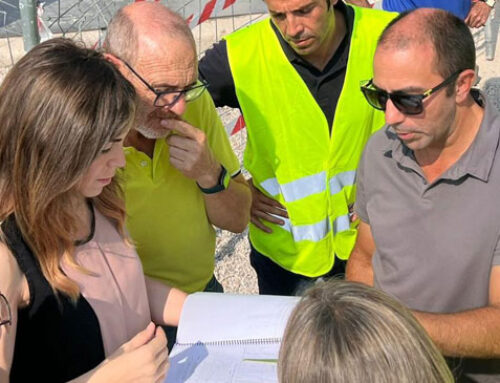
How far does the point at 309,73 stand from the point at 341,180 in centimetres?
45

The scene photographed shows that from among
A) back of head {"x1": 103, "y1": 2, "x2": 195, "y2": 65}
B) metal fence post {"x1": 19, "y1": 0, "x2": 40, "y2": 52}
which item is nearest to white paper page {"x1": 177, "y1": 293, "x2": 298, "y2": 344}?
back of head {"x1": 103, "y1": 2, "x2": 195, "y2": 65}

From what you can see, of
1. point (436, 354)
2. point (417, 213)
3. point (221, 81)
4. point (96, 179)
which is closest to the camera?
point (436, 354)

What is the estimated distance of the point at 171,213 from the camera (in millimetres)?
2324

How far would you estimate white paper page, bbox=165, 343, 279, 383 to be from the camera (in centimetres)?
171

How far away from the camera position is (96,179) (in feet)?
5.85

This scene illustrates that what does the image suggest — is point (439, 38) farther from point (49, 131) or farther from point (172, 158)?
point (49, 131)

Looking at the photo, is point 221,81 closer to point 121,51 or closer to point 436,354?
A: point 121,51

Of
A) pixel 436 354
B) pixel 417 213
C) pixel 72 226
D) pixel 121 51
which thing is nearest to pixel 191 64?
pixel 121 51

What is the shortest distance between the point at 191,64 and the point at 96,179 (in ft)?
1.96

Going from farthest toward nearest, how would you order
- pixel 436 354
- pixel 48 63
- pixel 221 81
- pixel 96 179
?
pixel 221 81
pixel 96 179
pixel 48 63
pixel 436 354

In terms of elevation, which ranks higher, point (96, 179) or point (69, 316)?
point (96, 179)

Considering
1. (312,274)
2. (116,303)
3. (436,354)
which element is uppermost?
(436,354)

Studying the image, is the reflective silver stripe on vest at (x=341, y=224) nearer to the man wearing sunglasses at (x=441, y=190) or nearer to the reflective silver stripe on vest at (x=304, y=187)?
the reflective silver stripe on vest at (x=304, y=187)

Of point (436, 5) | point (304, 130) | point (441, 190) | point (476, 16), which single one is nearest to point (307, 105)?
point (304, 130)
